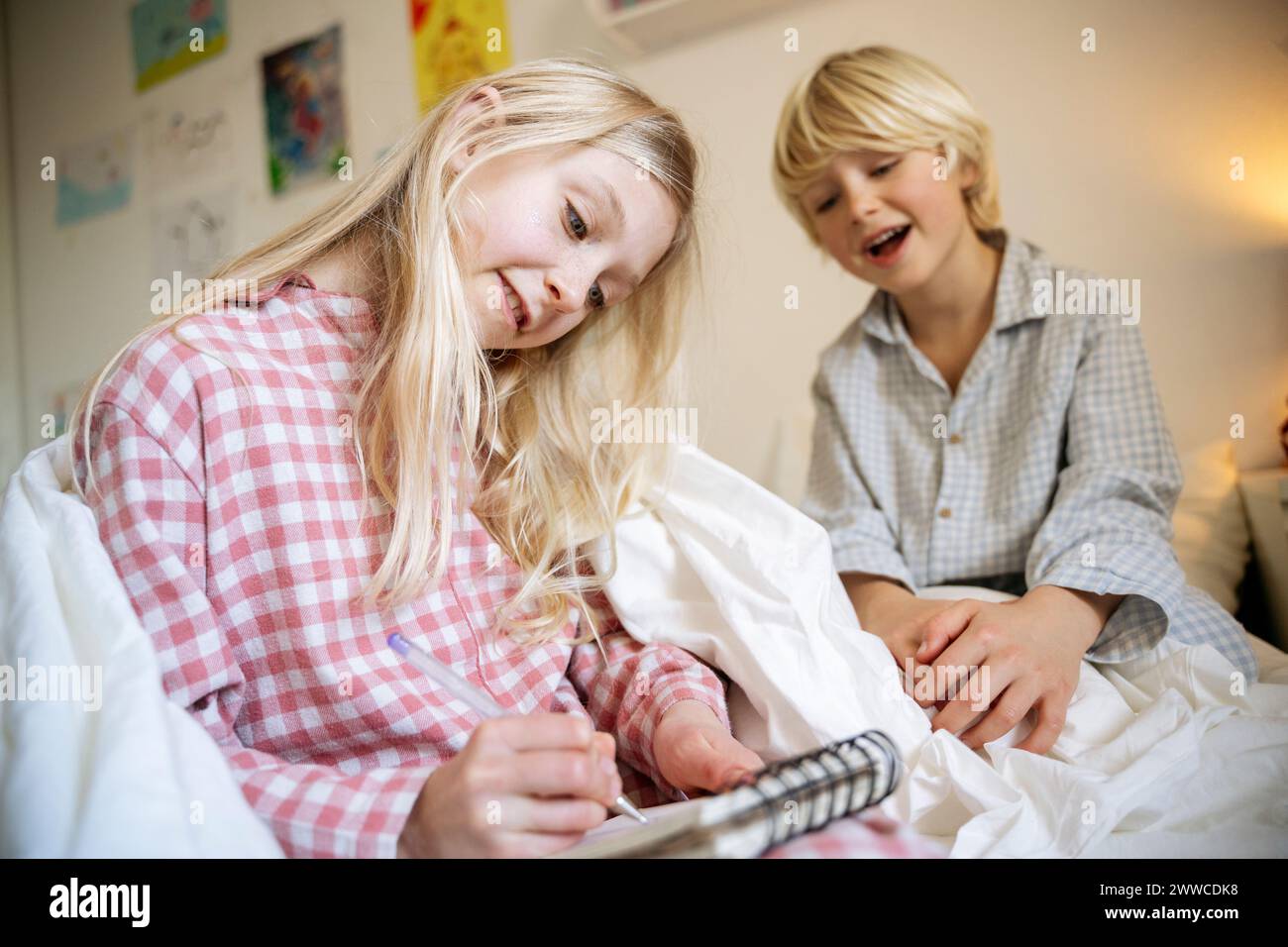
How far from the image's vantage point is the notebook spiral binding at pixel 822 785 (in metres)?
0.39

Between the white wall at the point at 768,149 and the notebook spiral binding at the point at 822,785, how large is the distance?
57 cm

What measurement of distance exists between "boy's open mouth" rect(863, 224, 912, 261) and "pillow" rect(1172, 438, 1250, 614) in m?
0.43

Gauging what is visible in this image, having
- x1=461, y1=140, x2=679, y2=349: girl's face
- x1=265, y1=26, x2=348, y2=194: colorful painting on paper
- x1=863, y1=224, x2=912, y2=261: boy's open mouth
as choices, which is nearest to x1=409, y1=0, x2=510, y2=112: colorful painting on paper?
x1=265, y1=26, x2=348, y2=194: colorful painting on paper

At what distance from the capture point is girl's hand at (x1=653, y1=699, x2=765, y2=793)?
54 centimetres

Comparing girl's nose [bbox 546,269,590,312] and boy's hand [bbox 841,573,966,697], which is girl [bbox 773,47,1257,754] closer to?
boy's hand [bbox 841,573,966,697]

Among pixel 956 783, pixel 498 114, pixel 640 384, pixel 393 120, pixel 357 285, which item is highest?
pixel 393 120

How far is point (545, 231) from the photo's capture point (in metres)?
0.67

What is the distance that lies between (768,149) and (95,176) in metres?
1.34

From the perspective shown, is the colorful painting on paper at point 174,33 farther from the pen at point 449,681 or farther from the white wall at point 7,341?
the pen at point 449,681

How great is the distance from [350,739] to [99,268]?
164 centimetres
